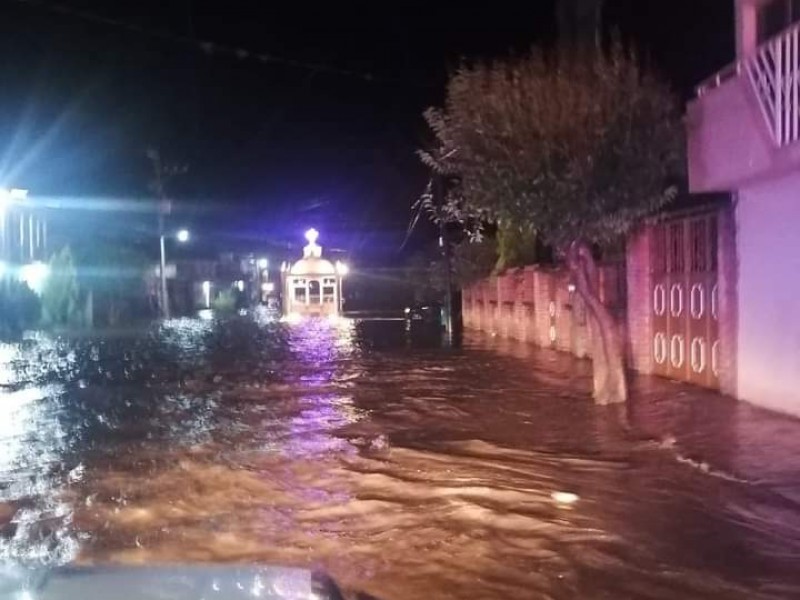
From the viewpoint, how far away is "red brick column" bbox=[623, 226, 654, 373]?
16025mm

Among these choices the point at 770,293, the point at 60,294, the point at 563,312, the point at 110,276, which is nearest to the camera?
the point at 770,293

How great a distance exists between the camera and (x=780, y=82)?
441 inches

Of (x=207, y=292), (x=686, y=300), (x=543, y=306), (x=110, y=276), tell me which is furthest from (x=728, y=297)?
(x=207, y=292)

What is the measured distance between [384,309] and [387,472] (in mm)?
46041

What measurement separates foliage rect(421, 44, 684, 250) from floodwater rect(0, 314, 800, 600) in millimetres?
2482

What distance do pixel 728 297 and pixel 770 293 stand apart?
1089 millimetres

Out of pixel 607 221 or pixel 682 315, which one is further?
pixel 682 315

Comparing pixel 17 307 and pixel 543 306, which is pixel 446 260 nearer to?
pixel 543 306

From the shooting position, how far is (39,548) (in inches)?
287

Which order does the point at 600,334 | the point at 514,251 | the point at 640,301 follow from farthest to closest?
the point at 514,251 → the point at 640,301 → the point at 600,334

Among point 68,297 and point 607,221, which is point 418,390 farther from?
point 68,297

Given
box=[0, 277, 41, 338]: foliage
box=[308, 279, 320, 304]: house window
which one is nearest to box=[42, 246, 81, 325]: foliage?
box=[0, 277, 41, 338]: foliage

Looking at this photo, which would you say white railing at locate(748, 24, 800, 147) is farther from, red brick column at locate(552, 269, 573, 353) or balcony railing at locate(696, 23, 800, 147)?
red brick column at locate(552, 269, 573, 353)

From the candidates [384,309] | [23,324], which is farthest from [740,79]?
[384,309]
